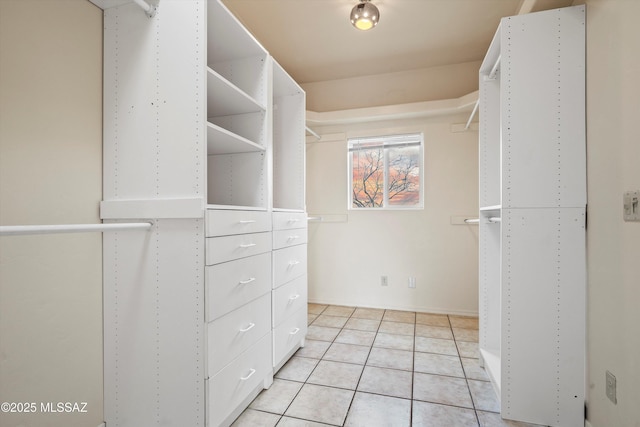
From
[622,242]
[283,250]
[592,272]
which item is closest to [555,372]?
[592,272]

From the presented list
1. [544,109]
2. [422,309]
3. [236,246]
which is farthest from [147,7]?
[422,309]

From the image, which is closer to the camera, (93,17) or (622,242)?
(622,242)

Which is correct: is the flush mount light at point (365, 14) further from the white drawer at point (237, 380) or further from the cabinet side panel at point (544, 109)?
the white drawer at point (237, 380)

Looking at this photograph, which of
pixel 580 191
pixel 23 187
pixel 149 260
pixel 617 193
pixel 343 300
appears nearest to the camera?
pixel 23 187

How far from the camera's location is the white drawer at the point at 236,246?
1.34 meters

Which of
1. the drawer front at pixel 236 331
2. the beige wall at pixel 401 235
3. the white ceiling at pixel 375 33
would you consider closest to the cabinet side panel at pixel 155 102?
the drawer front at pixel 236 331

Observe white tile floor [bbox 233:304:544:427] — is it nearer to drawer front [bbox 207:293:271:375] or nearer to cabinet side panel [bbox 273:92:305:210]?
drawer front [bbox 207:293:271:375]

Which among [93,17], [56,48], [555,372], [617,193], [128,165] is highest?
[93,17]

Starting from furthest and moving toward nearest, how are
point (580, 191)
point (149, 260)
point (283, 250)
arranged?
point (283, 250)
point (580, 191)
point (149, 260)

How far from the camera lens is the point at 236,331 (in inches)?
59.9

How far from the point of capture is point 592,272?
4.73 feet

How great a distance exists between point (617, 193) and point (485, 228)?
3.01 ft

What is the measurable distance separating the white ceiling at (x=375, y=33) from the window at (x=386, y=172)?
2.70 feet

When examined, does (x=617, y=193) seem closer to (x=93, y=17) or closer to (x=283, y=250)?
(x=283, y=250)
